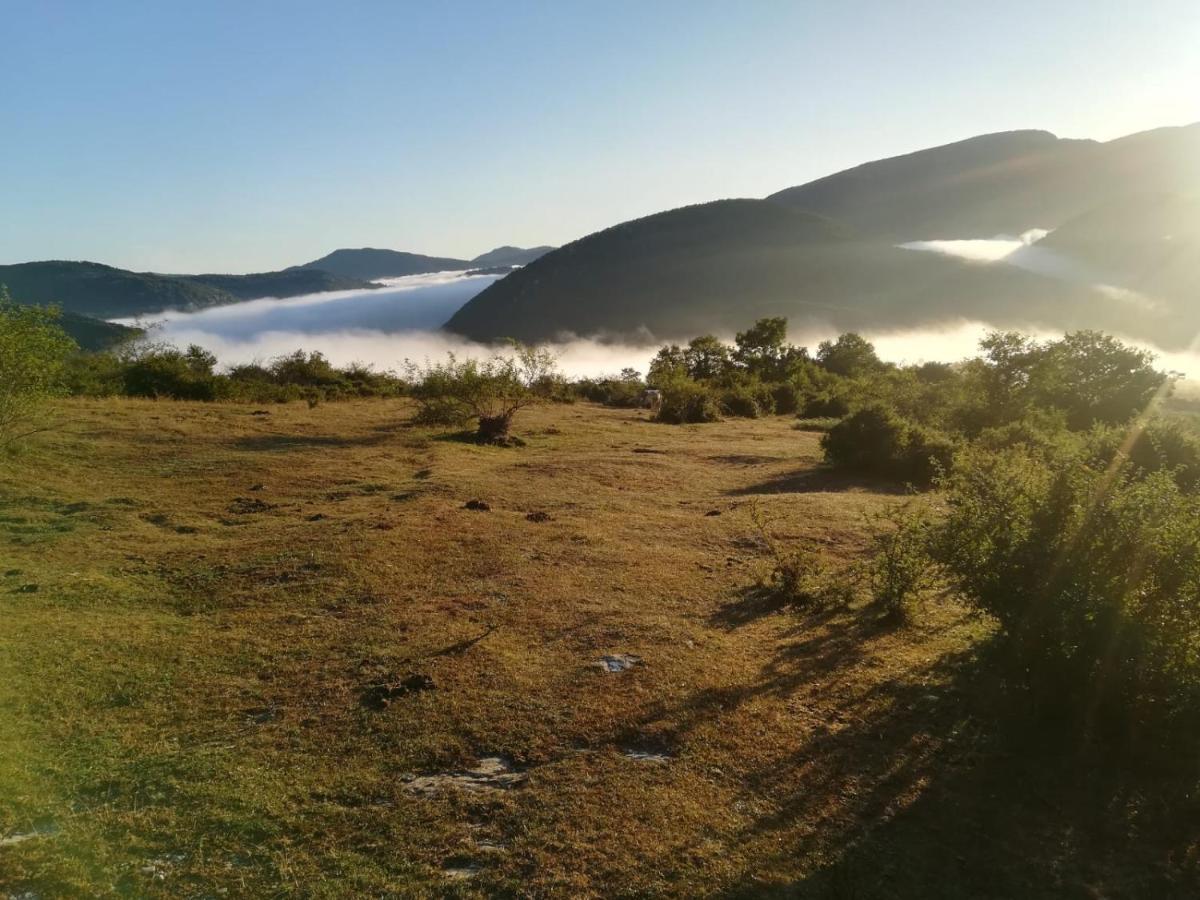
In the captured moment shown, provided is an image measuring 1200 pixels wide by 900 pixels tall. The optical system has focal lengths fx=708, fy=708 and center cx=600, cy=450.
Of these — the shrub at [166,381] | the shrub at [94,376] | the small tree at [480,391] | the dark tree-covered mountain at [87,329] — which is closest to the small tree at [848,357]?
the small tree at [480,391]

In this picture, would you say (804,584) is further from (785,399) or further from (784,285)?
(784,285)

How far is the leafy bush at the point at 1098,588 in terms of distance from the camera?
4.88m

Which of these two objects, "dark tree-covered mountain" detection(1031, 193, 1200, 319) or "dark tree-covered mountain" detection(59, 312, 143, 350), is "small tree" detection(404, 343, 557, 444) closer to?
"dark tree-covered mountain" detection(59, 312, 143, 350)

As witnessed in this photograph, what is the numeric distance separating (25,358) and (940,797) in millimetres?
15899

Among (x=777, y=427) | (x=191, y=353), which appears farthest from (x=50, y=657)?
(x=191, y=353)

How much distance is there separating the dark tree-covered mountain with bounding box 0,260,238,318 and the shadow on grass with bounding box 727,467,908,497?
523 ft

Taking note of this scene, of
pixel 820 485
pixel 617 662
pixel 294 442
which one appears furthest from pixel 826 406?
pixel 617 662

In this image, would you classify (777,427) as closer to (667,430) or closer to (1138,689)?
(667,430)

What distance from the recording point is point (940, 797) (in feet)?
16.0

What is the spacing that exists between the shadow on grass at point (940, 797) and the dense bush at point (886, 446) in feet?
44.3

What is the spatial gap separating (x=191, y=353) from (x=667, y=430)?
3034 cm

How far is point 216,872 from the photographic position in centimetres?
404

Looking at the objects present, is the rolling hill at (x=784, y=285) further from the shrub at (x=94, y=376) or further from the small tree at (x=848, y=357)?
the shrub at (x=94, y=376)

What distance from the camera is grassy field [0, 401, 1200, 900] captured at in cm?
417
